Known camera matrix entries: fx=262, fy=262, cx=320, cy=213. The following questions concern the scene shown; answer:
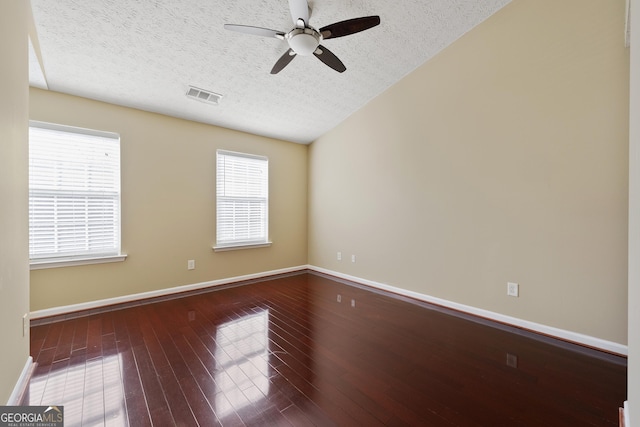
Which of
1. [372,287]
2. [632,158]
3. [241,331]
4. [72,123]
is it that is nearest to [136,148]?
[72,123]

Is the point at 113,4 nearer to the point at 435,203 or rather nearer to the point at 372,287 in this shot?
the point at 435,203

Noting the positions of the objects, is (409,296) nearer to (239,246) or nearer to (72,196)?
(239,246)

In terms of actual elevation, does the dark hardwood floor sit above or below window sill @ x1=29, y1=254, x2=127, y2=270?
below

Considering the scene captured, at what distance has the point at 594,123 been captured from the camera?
2.22m

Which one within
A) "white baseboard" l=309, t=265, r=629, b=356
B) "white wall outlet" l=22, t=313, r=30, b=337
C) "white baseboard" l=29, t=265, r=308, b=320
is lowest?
"white baseboard" l=309, t=265, r=629, b=356

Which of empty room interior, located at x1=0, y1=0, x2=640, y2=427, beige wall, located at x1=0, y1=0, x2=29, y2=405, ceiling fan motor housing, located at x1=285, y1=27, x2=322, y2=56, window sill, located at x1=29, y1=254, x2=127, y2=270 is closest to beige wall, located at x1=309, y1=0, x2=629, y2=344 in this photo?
empty room interior, located at x1=0, y1=0, x2=640, y2=427

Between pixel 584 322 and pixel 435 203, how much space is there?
168cm

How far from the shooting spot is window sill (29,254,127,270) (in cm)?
277

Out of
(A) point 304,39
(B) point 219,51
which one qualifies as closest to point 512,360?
(A) point 304,39

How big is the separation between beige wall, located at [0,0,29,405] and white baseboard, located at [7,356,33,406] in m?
0.04

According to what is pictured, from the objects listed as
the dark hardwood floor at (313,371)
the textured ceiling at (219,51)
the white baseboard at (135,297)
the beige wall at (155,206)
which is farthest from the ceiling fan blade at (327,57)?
the white baseboard at (135,297)

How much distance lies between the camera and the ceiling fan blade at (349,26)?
2043 millimetres

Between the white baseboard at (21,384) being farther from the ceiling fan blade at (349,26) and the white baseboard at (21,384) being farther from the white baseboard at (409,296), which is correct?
the ceiling fan blade at (349,26)

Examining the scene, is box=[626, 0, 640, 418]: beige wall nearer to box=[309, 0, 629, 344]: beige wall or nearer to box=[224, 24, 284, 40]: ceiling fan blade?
box=[309, 0, 629, 344]: beige wall
